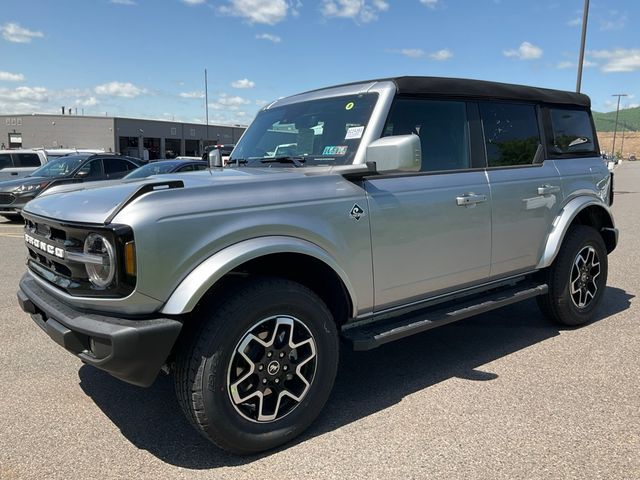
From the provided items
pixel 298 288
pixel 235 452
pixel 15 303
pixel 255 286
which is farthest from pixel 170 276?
pixel 15 303

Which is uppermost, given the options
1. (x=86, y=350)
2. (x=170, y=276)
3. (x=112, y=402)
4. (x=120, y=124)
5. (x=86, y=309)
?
(x=120, y=124)

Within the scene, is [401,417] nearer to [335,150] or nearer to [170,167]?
[335,150]

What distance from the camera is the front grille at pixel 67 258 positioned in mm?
2482

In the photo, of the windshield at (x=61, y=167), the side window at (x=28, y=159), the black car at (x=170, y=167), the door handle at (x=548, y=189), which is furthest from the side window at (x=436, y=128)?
the side window at (x=28, y=159)

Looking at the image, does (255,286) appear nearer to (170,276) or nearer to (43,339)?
(170,276)

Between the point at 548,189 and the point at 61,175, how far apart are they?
1169cm

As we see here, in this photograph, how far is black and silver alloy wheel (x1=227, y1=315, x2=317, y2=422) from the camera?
2758 millimetres

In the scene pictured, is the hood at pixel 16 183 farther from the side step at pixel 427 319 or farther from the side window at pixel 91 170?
the side step at pixel 427 319

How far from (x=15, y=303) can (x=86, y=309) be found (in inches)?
141

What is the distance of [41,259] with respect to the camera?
3.19 meters

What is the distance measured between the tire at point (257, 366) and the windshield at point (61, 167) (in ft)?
38.2

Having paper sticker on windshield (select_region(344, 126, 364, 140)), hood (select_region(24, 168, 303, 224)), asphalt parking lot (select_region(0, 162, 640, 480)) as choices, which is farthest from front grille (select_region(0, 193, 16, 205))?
paper sticker on windshield (select_region(344, 126, 364, 140))

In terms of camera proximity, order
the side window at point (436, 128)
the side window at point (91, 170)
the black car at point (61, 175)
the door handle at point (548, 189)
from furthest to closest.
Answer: the side window at point (91, 170) → the black car at point (61, 175) → the door handle at point (548, 189) → the side window at point (436, 128)

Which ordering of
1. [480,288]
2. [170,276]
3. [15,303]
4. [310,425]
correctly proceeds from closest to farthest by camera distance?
[170,276], [310,425], [480,288], [15,303]
